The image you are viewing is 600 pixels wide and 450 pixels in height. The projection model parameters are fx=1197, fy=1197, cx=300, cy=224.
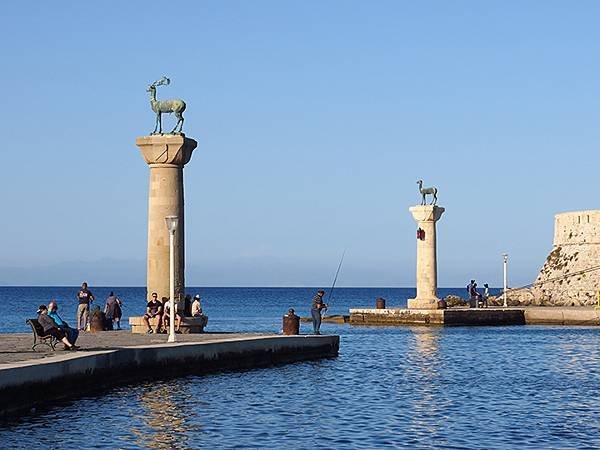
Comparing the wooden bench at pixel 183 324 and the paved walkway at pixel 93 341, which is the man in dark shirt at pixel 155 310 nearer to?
the wooden bench at pixel 183 324

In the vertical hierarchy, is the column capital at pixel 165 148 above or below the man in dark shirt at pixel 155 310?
above

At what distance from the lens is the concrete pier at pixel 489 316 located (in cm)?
5969

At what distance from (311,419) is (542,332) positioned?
32945 millimetres

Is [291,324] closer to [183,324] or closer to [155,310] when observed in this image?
[183,324]

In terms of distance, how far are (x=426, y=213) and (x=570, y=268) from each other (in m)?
14.2

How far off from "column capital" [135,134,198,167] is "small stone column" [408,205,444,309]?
28511 mm

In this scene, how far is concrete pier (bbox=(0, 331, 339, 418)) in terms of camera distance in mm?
22578

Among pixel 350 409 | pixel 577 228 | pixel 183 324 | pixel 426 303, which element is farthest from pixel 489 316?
pixel 350 409

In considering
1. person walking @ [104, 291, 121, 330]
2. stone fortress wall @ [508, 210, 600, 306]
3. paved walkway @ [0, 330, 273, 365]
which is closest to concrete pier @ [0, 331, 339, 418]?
paved walkway @ [0, 330, 273, 365]

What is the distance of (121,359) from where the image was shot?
27.2 meters

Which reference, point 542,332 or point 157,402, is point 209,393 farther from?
point 542,332

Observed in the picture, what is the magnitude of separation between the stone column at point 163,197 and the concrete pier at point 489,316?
27.1 m

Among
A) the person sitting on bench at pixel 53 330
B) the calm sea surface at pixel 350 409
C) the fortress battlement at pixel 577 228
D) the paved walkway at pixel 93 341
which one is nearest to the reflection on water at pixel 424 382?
the calm sea surface at pixel 350 409

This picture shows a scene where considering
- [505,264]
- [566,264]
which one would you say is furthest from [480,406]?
[566,264]
